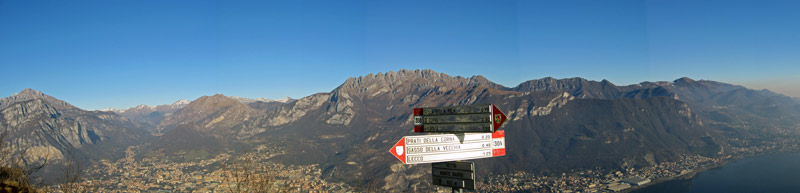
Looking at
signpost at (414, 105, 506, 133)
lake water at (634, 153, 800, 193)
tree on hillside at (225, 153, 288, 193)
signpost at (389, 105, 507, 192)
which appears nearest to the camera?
signpost at (414, 105, 506, 133)

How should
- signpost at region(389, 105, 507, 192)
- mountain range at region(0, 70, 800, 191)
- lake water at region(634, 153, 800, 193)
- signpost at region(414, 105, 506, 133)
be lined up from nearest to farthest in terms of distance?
signpost at region(414, 105, 506, 133), signpost at region(389, 105, 507, 192), lake water at region(634, 153, 800, 193), mountain range at region(0, 70, 800, 191)

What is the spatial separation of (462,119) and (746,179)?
119m

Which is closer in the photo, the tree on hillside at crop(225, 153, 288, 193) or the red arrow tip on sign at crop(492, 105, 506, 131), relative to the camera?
the red arrow tip on sign at crop(492, 105, 506, 131)

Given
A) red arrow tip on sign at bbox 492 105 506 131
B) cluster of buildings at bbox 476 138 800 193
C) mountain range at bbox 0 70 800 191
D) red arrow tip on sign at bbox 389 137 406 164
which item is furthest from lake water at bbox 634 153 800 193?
red arrow tip on sign at bbox 389 137 406 164

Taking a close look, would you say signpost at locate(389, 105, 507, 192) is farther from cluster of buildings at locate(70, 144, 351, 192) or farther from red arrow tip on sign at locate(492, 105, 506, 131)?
cluster of buildings at locate(70, 144, 351, 192)

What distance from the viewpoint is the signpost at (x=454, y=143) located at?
23.3 feet

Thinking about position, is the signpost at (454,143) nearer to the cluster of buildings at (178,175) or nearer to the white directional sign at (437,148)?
the white directional sign at (437,148)

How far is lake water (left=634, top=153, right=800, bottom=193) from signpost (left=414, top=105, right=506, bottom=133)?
3679 inches

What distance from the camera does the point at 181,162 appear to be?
142 metres

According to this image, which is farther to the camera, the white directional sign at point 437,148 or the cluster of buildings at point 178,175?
the cluster of buildings at point 178,175

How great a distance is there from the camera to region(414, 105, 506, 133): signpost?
693cm

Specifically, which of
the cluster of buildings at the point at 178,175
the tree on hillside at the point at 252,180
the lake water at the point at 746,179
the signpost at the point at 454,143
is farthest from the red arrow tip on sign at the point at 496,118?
the lake water at the point at 746,179

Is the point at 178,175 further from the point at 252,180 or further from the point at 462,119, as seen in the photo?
the point at 462,119

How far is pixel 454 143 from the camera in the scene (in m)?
7.35
